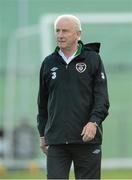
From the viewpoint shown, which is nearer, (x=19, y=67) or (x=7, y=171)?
(x=7, y=171)

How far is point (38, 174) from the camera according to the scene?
51.9 ft

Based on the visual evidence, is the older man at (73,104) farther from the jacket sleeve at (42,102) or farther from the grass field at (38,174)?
the grass field at (38,174)

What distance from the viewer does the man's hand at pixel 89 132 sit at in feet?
24.1

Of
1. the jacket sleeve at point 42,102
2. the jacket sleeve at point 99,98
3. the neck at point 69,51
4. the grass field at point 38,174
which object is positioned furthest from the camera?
the grass field at point 38,174

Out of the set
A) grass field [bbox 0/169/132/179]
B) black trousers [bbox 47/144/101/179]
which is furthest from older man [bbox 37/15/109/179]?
grass field [bbox 0/169/132/179]

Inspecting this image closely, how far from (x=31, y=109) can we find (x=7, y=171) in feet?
5.58

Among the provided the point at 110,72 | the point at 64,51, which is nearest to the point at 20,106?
the point at 110,72

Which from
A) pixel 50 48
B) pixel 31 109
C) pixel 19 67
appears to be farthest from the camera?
pixel 19 67

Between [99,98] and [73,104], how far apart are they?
0.68 ft

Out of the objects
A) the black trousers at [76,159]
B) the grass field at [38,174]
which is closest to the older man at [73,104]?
the black trousers at [76,159]

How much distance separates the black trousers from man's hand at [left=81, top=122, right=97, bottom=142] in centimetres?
19

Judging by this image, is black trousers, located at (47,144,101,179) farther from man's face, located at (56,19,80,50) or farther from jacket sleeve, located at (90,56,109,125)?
man's face, located at (56,19,80,50)

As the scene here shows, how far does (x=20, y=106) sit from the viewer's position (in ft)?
65.3

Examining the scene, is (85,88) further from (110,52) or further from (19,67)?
(19,67)
